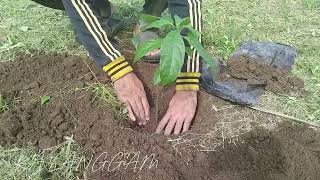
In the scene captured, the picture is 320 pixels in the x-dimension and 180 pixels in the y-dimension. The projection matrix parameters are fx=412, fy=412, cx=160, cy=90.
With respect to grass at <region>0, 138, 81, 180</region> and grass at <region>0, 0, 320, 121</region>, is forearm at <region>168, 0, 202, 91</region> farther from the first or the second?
grass at <region>0, 138, 81, 180</region>

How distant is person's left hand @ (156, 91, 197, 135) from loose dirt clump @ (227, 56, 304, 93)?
44 centimetres

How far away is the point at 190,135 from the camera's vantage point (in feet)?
6.35

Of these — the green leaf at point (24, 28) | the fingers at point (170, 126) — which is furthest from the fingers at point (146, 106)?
the green leaf at point (24, 28)

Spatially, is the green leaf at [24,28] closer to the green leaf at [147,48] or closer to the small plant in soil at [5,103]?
the small plant in soil at [5,103]

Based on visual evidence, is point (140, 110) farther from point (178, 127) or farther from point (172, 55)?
point (172, 55)

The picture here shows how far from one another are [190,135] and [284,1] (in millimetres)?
2039

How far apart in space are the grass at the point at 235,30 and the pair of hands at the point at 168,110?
0.15 metres

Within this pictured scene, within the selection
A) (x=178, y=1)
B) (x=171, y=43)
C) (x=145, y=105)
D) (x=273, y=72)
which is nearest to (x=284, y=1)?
(x=273, y=72)

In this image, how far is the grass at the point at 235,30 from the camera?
2.28 meters

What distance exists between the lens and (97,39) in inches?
80.2

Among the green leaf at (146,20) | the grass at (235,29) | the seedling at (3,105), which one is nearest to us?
the green leaf at (146,20)

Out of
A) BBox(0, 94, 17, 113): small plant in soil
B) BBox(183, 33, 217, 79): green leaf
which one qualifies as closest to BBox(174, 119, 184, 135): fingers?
BBox(183, 33, 217, 79): green leaf

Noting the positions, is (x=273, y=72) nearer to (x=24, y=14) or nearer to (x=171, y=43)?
(x=171, y=43)

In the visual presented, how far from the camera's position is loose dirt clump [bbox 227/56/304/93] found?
7.62 ft
